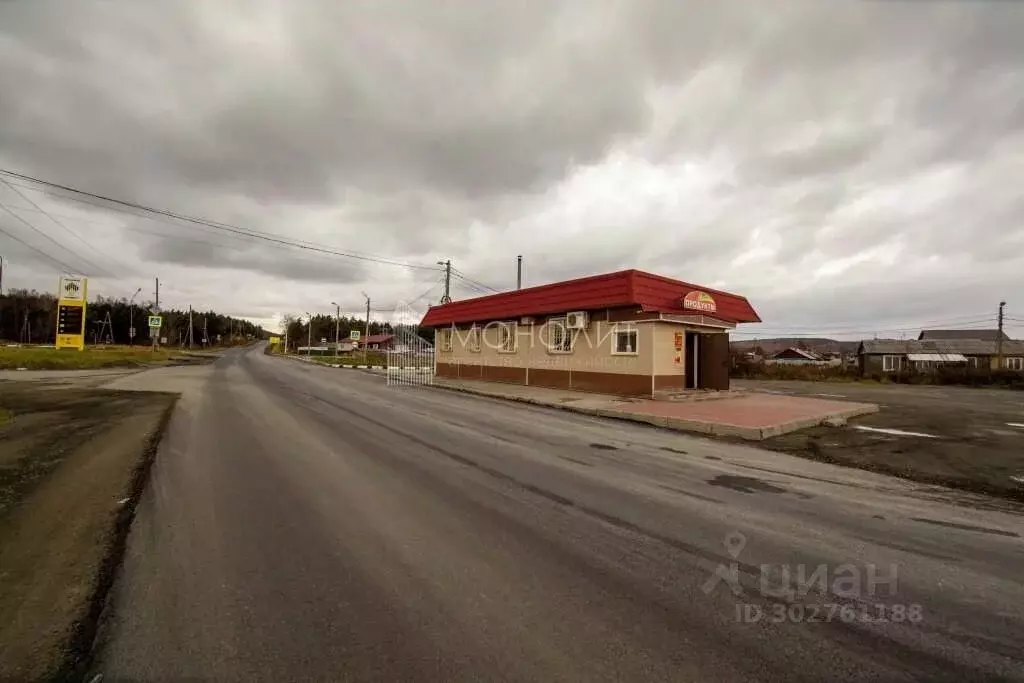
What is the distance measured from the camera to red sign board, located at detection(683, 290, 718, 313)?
59.6 feet

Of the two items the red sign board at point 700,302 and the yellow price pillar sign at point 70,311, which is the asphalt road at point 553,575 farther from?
the yellow price pillar sign at point 70,311

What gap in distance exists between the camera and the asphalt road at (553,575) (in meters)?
2.61

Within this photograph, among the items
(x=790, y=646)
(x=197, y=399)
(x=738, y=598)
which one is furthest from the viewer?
(x=197, y=399)

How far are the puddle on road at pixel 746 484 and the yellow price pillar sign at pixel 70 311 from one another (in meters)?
51.7

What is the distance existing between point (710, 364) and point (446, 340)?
16.4 m

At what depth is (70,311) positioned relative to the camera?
4159cm

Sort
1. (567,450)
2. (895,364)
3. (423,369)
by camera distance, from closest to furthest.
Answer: (567,450) → (423,369) → (895,364)

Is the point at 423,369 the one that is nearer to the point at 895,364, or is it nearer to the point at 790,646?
the point at 790,646

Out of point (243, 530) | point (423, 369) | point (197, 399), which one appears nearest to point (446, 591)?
point (243, 530)

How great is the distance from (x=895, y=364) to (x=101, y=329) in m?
128

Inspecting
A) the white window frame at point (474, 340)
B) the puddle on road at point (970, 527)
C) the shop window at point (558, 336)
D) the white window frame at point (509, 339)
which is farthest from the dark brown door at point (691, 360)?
the puddle on road at point (970, 527)

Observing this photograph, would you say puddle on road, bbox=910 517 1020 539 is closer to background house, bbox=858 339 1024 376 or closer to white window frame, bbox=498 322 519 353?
white window frame, bbox=498 322 519 353

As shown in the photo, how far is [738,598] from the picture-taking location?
10.9 ft

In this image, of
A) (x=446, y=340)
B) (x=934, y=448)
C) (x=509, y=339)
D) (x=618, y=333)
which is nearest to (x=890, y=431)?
(x=934, y=448)
